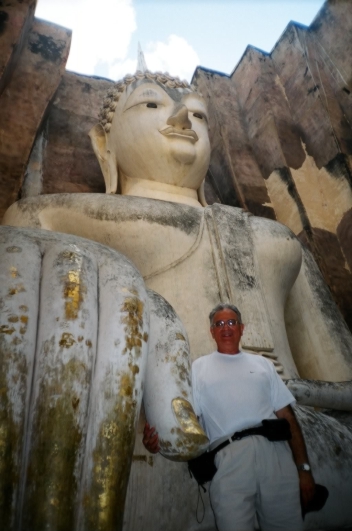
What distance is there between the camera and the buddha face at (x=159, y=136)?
3.14m

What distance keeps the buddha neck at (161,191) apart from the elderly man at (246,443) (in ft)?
5.03

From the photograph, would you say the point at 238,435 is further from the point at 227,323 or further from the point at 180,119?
the point at 180,119

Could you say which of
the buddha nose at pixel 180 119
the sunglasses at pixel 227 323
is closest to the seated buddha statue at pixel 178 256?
the buddha nose at pixel 180 119

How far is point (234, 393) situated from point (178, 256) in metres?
1.20

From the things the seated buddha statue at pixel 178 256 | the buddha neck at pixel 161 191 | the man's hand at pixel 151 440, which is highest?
the man's hand at pixel 151 440

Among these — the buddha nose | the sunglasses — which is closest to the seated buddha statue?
the buddha nose

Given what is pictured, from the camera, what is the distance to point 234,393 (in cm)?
158

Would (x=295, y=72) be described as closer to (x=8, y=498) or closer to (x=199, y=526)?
(x=199, y=526)

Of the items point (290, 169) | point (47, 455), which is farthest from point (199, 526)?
point (290, 169)

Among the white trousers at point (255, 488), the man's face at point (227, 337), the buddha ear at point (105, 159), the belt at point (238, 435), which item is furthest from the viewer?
the buddha ear at point (105, 159)

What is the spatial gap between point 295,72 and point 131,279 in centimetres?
376

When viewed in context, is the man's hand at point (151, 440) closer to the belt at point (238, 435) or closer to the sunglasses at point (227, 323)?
the belt at point (238, 435)

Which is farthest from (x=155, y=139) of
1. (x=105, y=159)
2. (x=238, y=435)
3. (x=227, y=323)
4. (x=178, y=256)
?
(x=238, y=435)

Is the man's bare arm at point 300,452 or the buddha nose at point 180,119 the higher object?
the man's bare arm at point 300,452
